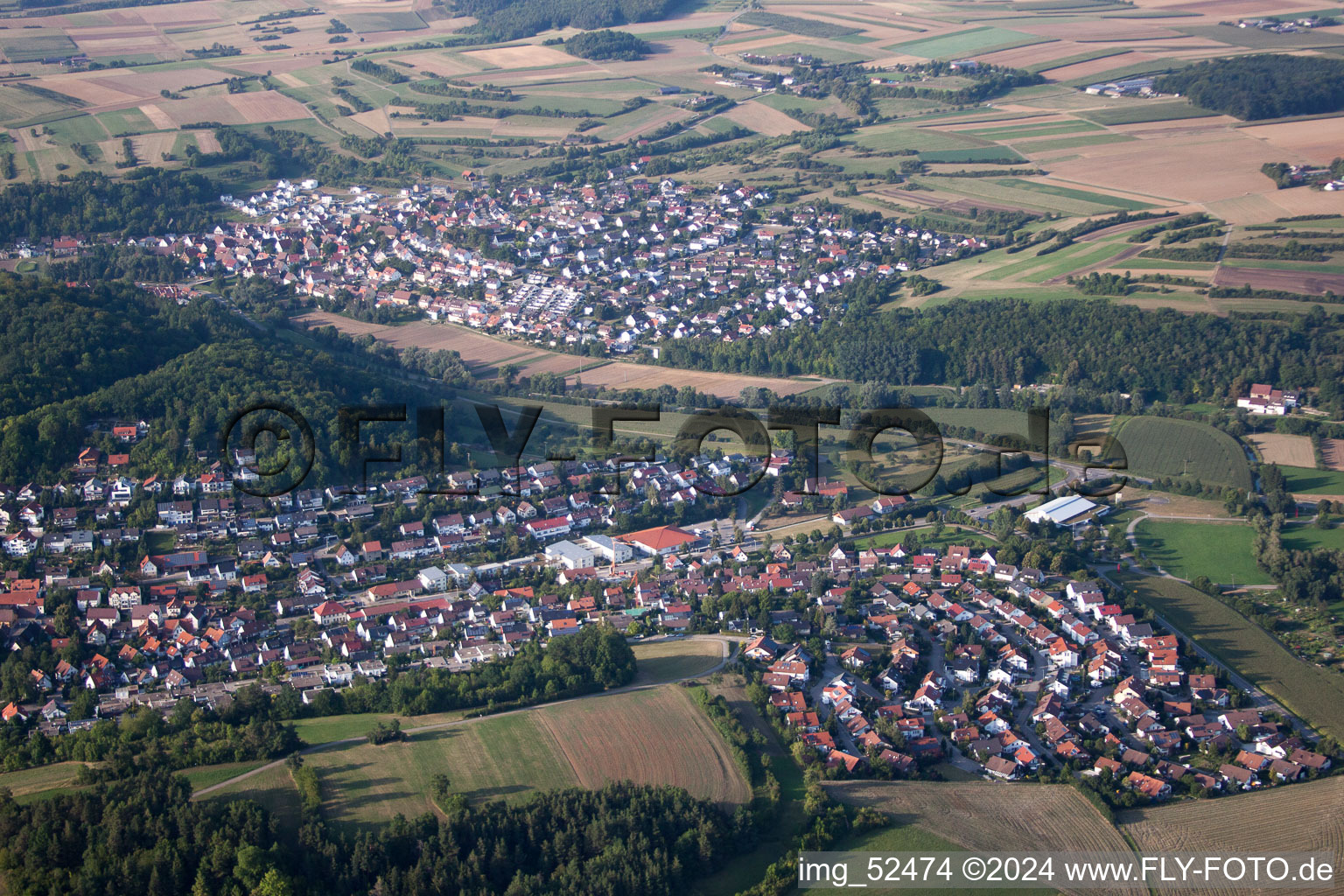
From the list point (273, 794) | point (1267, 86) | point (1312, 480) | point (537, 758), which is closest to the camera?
point (273, 794)

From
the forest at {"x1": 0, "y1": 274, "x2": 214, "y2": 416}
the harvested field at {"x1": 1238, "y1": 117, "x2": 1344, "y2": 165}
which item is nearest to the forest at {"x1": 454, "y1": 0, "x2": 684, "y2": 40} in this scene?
the harvested field at {"x1": 1238, "y1": 117, "x2": 1344, "y2": 165}

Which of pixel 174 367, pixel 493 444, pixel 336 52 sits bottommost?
pixel 493 444

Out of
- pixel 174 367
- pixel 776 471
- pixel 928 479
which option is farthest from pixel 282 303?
pixel 928 479

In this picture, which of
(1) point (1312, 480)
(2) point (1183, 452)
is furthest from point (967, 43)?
(1) point (1312, 480)

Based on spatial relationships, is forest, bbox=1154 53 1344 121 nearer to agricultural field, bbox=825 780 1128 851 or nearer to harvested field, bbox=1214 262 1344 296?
harvested field, bbox=1214 262 1344 296

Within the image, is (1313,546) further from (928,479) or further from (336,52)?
(336,52)

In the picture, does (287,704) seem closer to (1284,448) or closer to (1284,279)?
(1284,448)
